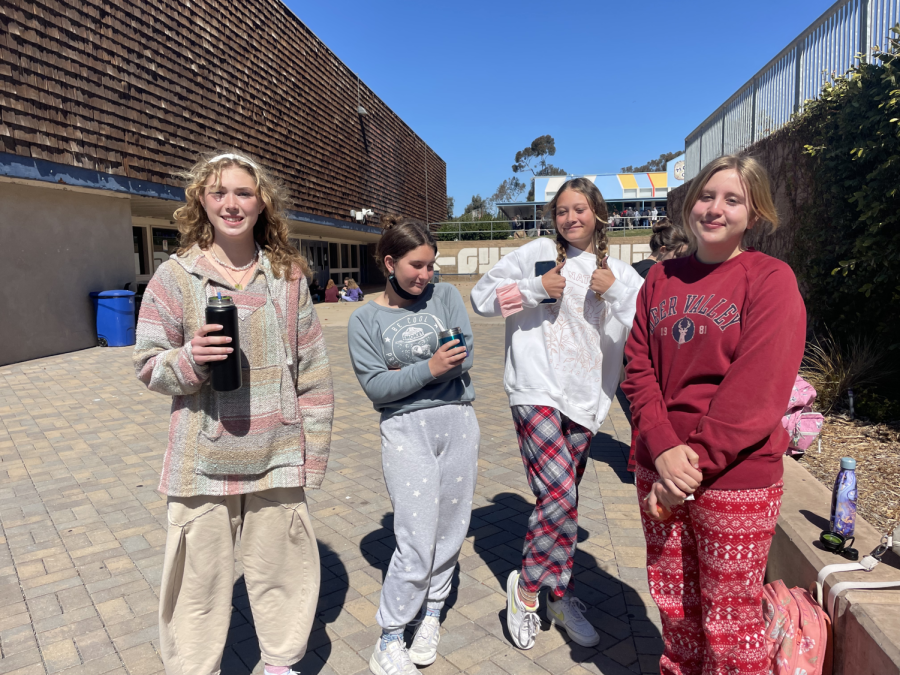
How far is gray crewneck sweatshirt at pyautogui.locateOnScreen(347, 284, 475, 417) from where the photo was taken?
2.36 metres

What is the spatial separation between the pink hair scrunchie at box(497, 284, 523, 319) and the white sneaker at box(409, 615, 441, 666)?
4.37ft

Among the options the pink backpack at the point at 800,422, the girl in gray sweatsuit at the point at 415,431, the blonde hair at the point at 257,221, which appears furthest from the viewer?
the pink backpack at the point at 800,422

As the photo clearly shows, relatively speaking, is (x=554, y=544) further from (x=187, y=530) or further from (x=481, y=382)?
(x=481, y=382)

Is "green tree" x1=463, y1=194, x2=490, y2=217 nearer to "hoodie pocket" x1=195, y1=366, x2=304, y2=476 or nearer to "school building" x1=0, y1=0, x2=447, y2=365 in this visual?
"school building" x1=0, y1=0, x2=447, y2=365

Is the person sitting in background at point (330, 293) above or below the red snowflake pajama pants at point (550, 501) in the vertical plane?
above

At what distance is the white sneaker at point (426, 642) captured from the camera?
2.46 meters

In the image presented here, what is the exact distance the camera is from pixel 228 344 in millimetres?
1908

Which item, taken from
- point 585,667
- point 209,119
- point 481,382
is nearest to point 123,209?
point 209,119

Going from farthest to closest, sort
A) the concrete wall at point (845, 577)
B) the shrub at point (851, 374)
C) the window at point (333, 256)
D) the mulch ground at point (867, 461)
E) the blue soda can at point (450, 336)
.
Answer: the window at point (333, 256)
the shrub at point (851, 374)
the mulch ground at point (867, 461)
the blue soda can at point (450, 336)
the concrete wall at point (845, 577)

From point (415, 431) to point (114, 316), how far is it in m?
10.1

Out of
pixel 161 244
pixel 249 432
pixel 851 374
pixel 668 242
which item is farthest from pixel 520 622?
pixel 161 244

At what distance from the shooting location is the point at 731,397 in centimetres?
172

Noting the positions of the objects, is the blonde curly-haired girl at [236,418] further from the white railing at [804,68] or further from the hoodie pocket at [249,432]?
the white railing at [804,68]

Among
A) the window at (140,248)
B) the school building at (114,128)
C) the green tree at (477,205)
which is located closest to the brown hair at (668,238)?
the school building at (114,128)
